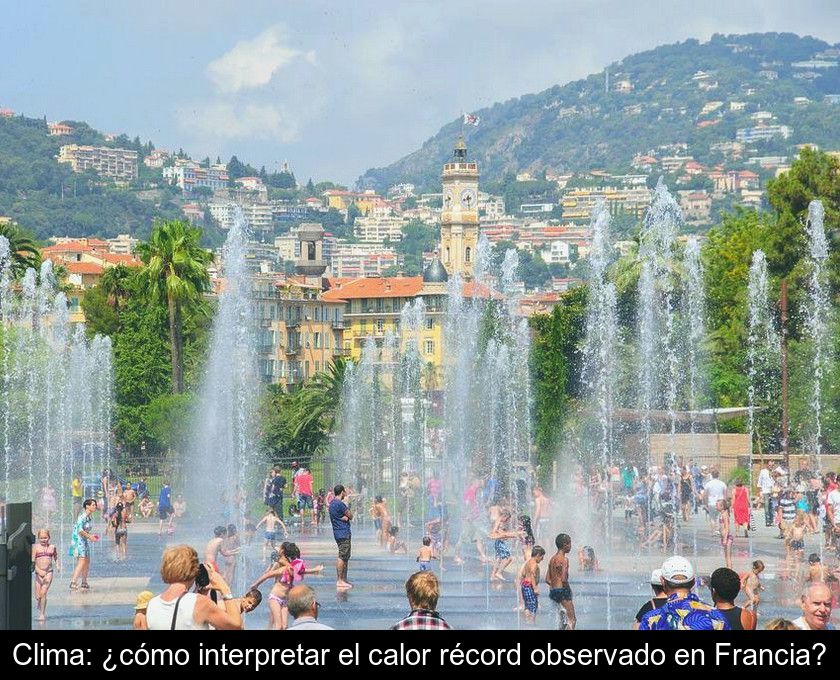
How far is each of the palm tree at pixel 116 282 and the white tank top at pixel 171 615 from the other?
68.2 meters

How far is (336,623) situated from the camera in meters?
17.7

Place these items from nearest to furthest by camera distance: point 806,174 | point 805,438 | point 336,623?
point 336,623 < point 805,438 < point 806,174

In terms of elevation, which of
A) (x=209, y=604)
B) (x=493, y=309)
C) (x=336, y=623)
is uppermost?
(x=493, y=309)

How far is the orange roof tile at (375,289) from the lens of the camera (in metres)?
149

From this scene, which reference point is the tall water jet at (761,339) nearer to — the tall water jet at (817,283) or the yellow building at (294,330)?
the tall water jet at (817,283)

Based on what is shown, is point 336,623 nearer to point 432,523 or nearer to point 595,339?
point 432,523

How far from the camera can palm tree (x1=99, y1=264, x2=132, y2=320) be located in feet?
254

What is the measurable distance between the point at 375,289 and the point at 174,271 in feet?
296

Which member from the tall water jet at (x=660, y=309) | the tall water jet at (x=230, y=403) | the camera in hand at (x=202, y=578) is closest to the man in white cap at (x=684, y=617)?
the camera in hand at (x=202, y=578)

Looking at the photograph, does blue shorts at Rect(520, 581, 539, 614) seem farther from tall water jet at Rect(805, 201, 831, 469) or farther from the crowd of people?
tall water jet at Rect(805, 201, 831, 469)

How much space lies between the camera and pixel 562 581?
1627cm

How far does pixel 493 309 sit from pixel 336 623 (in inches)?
1788
